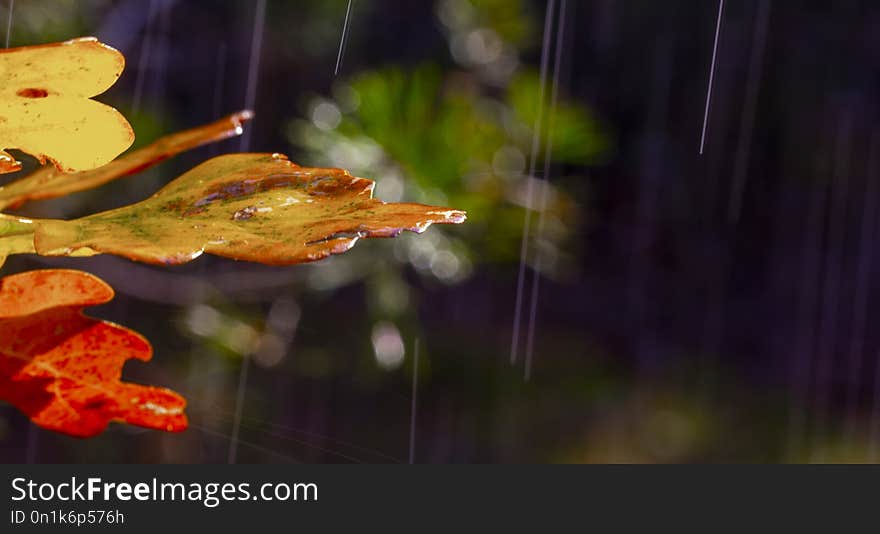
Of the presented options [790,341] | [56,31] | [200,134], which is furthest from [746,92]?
[200,134]

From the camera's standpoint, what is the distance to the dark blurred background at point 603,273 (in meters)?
1.18

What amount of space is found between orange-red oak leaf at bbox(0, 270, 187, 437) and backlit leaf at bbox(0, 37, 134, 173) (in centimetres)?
3

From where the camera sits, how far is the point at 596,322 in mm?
1731

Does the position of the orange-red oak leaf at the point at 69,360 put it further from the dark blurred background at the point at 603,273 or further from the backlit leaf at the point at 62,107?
the dark blurred background at the point at 603,273

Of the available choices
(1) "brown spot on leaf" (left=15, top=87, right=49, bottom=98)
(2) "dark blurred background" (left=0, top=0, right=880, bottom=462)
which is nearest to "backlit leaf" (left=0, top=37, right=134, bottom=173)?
(1) "brown spot on leaf" (left=15, top=87, right=49, bottom=98)

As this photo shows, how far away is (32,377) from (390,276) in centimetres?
54

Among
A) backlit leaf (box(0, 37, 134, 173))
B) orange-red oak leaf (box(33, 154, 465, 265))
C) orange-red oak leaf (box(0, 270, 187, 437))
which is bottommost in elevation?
orange-red oak leaf (box(0, 270, 187, 437))

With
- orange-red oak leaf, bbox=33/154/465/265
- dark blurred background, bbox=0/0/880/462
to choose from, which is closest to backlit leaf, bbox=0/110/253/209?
orange-red oak leaf, bbox=33/154/465/265

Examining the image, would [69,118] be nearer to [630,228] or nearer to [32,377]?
[32,377]

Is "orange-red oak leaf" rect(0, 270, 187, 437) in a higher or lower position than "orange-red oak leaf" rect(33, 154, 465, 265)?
lower

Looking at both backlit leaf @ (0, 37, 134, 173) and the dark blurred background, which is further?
the dark blurred background

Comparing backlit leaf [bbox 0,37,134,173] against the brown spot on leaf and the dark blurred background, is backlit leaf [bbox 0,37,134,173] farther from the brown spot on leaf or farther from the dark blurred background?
the dark blurred background

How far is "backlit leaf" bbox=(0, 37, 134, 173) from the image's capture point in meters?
0.20

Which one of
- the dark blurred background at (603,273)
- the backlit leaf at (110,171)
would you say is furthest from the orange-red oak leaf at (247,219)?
the dark blurred background at (603,273)
